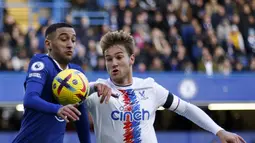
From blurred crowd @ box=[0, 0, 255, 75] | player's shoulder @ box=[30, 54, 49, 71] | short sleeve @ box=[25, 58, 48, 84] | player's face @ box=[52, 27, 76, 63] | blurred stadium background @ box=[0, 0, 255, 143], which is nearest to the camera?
short sleeve @ box=[25, 58, 48, 84]

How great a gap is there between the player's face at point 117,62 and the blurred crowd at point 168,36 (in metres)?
8.96

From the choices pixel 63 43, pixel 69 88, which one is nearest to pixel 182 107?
pixel 69 88

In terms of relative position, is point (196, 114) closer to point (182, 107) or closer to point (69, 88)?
point (182, 107)

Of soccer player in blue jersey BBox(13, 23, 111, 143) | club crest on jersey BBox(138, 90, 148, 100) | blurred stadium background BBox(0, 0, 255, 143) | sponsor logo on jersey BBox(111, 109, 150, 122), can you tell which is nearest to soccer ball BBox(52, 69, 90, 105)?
soccer player in blue jersey BBox(13, 23, 111, 143)

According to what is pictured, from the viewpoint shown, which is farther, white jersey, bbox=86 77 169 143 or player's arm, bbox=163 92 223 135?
player's arm, bbox=163 92 223 135

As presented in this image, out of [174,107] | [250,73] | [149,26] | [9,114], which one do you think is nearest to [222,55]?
[250,73]

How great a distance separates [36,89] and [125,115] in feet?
2.90

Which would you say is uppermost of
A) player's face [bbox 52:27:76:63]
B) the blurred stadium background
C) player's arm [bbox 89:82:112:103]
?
player's face [bbox 52:27:76:63]

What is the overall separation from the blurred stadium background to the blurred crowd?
Result: 22 mm

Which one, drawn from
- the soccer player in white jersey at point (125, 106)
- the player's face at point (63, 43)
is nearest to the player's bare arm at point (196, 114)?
the soccer player in white jersey at point (125, 106)

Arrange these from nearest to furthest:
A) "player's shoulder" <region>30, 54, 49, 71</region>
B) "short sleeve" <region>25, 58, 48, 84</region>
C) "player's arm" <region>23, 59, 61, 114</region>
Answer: "player's arm" <region>23, 59, 61, 114</region> < "short sleeve" <region>25, 58, 48, 84</region> < "player's shoulder" <region>30, 54, 49, 71</region>

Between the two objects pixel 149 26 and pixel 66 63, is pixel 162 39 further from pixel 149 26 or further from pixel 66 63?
pixel 66 63

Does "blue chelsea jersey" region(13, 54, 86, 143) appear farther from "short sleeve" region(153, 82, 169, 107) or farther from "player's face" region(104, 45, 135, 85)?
"short sleeve" region(153, 82, 169, 107)

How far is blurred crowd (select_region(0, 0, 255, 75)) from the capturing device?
15.4 m
